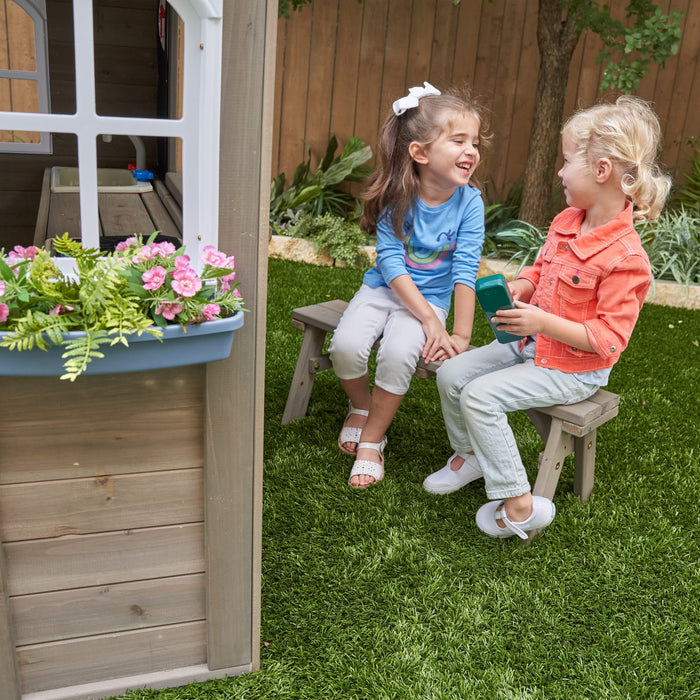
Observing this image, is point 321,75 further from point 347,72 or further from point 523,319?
point 523,319

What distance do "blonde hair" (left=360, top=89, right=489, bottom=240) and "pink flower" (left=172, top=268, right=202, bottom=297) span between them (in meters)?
1.40

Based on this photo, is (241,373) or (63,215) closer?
(241,373)

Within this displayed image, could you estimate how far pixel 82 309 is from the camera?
1236 mm

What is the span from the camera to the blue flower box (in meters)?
1.24

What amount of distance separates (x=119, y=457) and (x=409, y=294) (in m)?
1.32

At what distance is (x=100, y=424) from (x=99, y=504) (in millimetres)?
181

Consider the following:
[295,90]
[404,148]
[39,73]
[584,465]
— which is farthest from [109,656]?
[295,90]

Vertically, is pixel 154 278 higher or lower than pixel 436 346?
higher

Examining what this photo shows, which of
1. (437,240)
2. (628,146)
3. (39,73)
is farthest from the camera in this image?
(39,73)

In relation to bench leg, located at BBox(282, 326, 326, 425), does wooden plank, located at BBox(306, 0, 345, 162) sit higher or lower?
higher

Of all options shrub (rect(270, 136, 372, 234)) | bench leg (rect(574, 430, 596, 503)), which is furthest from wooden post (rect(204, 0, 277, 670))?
shrub (rect(270, 136, 372, 234))

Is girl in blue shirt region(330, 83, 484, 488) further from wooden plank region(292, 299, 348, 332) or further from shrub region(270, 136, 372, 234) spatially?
shrub region(270, 136, 372, 234)

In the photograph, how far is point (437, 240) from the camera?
2.62 metres

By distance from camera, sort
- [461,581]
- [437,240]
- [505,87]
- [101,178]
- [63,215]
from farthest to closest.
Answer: [505,87] → [101,178] → [63,215] → [437,240] → [461,581]
